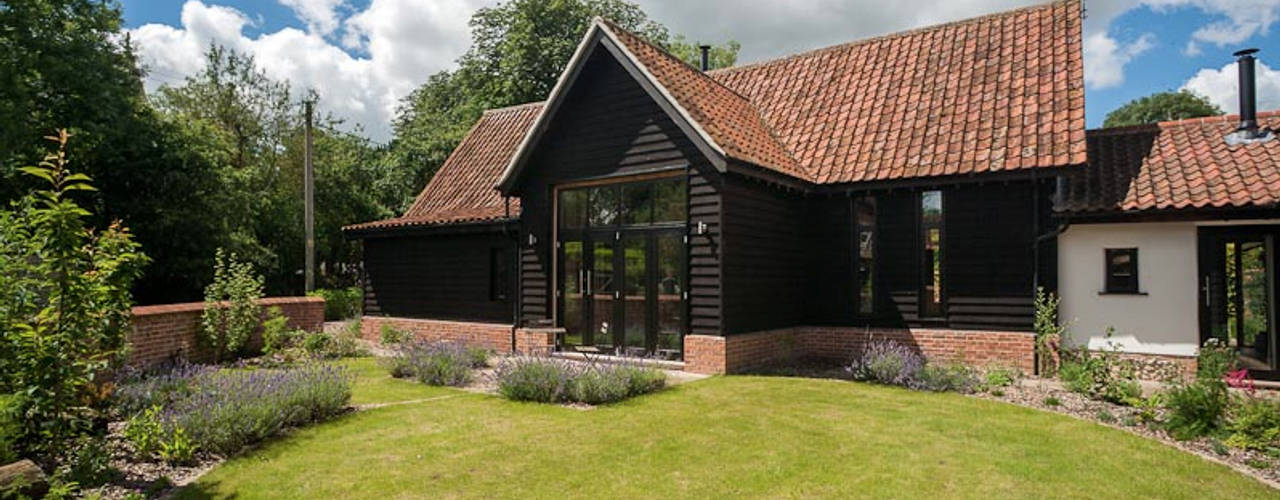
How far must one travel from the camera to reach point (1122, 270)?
11.1 m

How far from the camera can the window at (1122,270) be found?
1100 centimetres

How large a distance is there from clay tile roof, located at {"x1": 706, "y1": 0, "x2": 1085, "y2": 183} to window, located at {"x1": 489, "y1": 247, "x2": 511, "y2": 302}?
20.3 ft

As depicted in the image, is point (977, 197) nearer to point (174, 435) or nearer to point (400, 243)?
point (174, 435)

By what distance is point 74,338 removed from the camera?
5.73 m

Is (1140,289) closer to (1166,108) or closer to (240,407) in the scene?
(240,407)

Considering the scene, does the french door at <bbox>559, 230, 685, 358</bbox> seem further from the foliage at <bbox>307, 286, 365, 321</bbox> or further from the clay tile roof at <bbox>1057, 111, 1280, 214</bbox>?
the foliage at <bbox>307, 286, 365, 321</bbox>

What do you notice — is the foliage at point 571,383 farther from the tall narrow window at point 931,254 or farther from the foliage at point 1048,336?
the foliage at point 1048,336

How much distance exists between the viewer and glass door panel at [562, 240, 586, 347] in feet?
44.6

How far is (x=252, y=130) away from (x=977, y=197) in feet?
101

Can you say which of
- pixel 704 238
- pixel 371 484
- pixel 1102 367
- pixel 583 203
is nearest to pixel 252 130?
pixel 583 203

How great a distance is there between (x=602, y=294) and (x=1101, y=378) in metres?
8.10

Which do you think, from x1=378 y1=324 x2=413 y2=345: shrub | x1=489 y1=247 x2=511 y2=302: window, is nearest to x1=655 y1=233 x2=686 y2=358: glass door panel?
x1=489 y1=247 x2=511 y2=302: window

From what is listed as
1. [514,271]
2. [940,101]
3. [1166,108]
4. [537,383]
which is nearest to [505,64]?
[514,271]

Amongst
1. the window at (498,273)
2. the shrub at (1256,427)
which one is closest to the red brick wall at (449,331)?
the window at (498,273)
